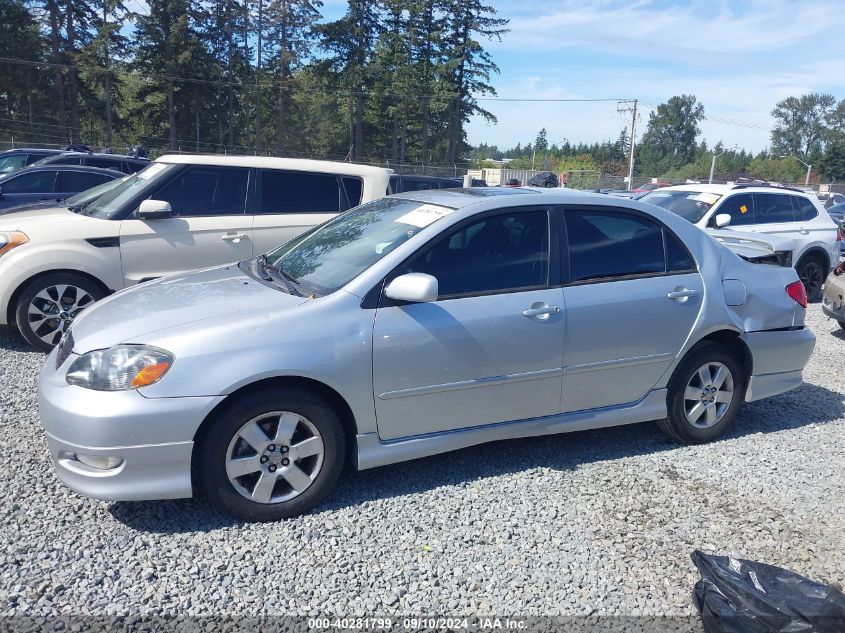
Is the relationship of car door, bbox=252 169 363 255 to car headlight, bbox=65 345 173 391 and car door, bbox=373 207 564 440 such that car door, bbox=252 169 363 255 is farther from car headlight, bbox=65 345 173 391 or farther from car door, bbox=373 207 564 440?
car headlight, bbox=65 345 173 391

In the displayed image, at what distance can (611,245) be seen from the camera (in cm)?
429

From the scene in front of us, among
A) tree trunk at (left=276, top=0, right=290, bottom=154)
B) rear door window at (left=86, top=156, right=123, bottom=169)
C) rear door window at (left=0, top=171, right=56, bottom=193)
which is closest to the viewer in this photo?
rear door window at (left=0, top=171, right=56, bottom=193)

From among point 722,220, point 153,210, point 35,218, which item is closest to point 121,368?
point 153,210

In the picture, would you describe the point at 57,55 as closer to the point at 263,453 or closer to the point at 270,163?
the point at 270,163

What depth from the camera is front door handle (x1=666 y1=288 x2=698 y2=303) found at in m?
4.34

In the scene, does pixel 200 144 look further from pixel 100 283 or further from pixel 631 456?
pixel 631 456

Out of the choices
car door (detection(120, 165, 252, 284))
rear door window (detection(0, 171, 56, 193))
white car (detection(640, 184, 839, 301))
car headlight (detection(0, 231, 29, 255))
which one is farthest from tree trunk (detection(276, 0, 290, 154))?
car headlight (detection(0, 231, 29, 255))

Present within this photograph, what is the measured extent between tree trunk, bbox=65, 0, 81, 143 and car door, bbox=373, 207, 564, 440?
135 feet

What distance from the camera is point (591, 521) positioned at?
3.55m

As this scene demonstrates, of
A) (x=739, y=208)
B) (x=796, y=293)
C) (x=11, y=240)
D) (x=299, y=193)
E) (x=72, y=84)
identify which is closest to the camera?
(x=796, y=293)

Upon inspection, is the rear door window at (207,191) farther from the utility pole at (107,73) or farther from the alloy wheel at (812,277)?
the utility pole at (107,73)

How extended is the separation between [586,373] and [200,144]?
148ft

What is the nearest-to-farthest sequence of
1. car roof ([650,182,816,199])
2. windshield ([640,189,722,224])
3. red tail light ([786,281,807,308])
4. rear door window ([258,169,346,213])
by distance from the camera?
red tail light ([786,281,807,308])
rear door window ([258,169,346,213])
windshield ([640,189,722,224])
car roof ([650,182,816,199])

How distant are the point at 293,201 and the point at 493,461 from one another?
386 centimetres
